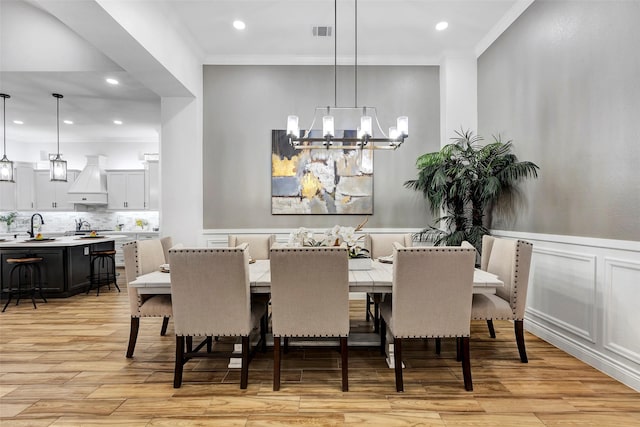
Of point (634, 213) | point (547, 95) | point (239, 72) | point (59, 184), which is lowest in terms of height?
point (634, 213)

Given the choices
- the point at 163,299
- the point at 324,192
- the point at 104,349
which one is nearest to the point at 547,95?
the point at 324,192

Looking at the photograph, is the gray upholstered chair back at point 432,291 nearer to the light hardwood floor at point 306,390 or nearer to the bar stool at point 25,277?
the light hardwood floor at point 306,390

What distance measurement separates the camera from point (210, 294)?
211 cm

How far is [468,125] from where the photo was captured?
441 cm

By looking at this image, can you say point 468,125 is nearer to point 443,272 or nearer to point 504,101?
point 504,101

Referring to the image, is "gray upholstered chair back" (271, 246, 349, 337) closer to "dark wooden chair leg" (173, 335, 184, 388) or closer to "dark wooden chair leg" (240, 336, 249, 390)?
"dark wooden chair leg" (240, 336, 249, 390)

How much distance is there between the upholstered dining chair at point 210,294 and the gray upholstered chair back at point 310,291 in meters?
0.21

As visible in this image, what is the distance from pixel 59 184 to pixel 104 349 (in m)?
6.63

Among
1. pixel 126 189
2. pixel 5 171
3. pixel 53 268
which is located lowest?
pixel 53 268

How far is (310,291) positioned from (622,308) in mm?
2162

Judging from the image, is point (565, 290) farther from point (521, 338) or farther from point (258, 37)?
point (258, 37)

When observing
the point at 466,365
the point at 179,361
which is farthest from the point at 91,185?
the point at 466,365

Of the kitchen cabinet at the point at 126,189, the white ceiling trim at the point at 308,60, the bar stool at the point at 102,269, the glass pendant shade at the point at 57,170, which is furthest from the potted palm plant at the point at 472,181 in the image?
the kitchen cabinet at the point at 126,189

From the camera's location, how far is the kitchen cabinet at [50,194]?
7664 mm
